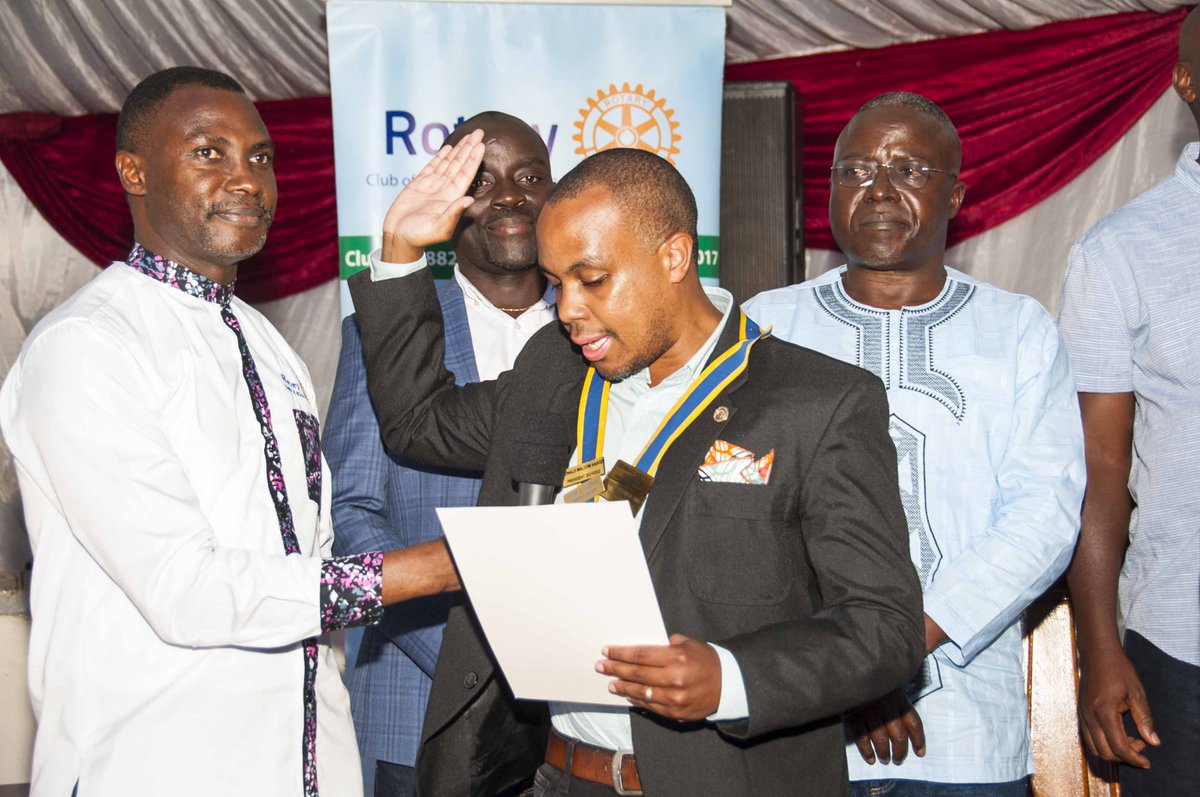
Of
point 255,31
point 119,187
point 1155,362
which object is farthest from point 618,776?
point 119,187

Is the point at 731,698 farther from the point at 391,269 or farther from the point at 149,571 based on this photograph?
the point at 391,269

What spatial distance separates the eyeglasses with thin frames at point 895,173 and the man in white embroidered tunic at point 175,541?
1.44 m

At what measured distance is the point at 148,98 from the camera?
7.72ft

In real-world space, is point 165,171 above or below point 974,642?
above

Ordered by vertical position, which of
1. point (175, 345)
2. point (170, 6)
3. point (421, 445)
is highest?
point (170, 6)

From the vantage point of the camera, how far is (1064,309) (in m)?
2.92

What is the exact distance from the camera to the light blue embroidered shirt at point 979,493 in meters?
2.52

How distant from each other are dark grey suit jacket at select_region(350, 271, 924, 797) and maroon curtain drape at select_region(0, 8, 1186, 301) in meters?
3.86

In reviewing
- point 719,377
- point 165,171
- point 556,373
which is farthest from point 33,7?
point 719,377

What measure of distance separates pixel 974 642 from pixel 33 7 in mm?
5123

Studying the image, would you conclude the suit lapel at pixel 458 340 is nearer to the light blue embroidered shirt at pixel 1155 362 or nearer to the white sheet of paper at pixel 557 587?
the white sheet of paper at pixel 557 587

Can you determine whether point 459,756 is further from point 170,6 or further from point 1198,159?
point 170,6

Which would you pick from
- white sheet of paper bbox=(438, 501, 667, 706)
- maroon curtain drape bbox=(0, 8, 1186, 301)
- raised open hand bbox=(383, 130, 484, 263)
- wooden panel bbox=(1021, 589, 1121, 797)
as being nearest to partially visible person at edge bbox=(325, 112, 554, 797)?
raised open hand bbox=(383, 130, 484, 263)

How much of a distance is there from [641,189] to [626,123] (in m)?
2.28
